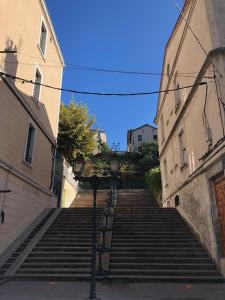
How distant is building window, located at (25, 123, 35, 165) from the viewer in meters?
11.7

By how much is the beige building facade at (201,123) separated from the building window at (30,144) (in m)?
6.48

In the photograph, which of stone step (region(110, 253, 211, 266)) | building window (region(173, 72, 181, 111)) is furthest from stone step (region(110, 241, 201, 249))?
building window (region(173, 72, 181, 111))

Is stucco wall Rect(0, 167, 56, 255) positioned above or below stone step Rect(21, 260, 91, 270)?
above

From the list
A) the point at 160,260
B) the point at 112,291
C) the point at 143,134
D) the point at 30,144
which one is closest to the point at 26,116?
the point at 30,144

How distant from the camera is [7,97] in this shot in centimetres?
959

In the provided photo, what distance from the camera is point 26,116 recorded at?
11.4 m

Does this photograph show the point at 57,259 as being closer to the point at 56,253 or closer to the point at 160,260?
the point at 56,253

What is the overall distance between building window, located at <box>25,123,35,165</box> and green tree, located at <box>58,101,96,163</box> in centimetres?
771

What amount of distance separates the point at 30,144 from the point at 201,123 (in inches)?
282

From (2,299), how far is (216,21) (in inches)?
393

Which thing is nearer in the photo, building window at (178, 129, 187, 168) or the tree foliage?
building window at (178, 129, 187, 168)

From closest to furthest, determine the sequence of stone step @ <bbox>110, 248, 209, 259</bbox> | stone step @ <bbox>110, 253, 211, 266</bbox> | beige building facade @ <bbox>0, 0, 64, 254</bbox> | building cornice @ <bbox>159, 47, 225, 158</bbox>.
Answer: stone step @ <bbox>110, 253, 211, 266</bbox>
building cornice @ <bbox>159, 47, 225, 158</bbox>
stone step @ <bbox>110, 248, 209, 259</bbox>
beige building facade @ <bbox>0, 0, 64, 254</bbox>

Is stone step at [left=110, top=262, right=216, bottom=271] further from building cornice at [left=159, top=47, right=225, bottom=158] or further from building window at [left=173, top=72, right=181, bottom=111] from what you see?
building window at [left=173, top=72, right=181, bottom=111]

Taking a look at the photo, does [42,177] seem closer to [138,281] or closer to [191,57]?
[138,281]
